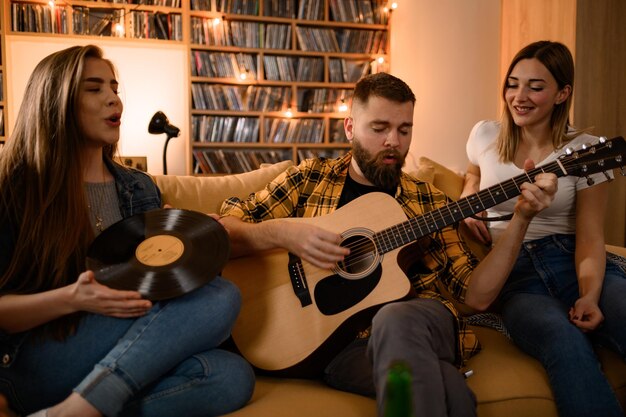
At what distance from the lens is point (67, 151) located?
1372 millimetres

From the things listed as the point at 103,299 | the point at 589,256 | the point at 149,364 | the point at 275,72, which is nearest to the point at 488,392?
the point at 589,256

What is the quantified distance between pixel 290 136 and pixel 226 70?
77cm

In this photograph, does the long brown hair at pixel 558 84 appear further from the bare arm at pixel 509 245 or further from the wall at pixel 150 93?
the wall at pixel 150 93

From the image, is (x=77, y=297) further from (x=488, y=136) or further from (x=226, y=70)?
(x=226, y=70)

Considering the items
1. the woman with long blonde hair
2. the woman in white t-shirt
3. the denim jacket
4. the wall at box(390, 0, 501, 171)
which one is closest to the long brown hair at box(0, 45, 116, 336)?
the woman with long blonde hair

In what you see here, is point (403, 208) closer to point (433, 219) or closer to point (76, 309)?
point (433, 219)

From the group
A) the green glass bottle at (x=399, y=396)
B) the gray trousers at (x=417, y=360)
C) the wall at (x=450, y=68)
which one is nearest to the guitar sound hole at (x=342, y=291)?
the gray trousers at (x=417, y=360)

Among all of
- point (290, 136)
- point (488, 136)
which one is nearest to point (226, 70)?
point (290, 136)

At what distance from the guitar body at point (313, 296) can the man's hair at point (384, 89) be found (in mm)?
283

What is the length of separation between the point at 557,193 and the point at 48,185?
1.37m

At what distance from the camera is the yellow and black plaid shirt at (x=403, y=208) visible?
4.98 feet

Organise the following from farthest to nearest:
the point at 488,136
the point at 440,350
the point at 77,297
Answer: the point at 488,136 → the point at 440,350 → the point at 77,297

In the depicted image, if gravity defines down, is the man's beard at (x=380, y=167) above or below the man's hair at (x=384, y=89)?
below

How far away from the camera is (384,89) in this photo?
5.15ft
